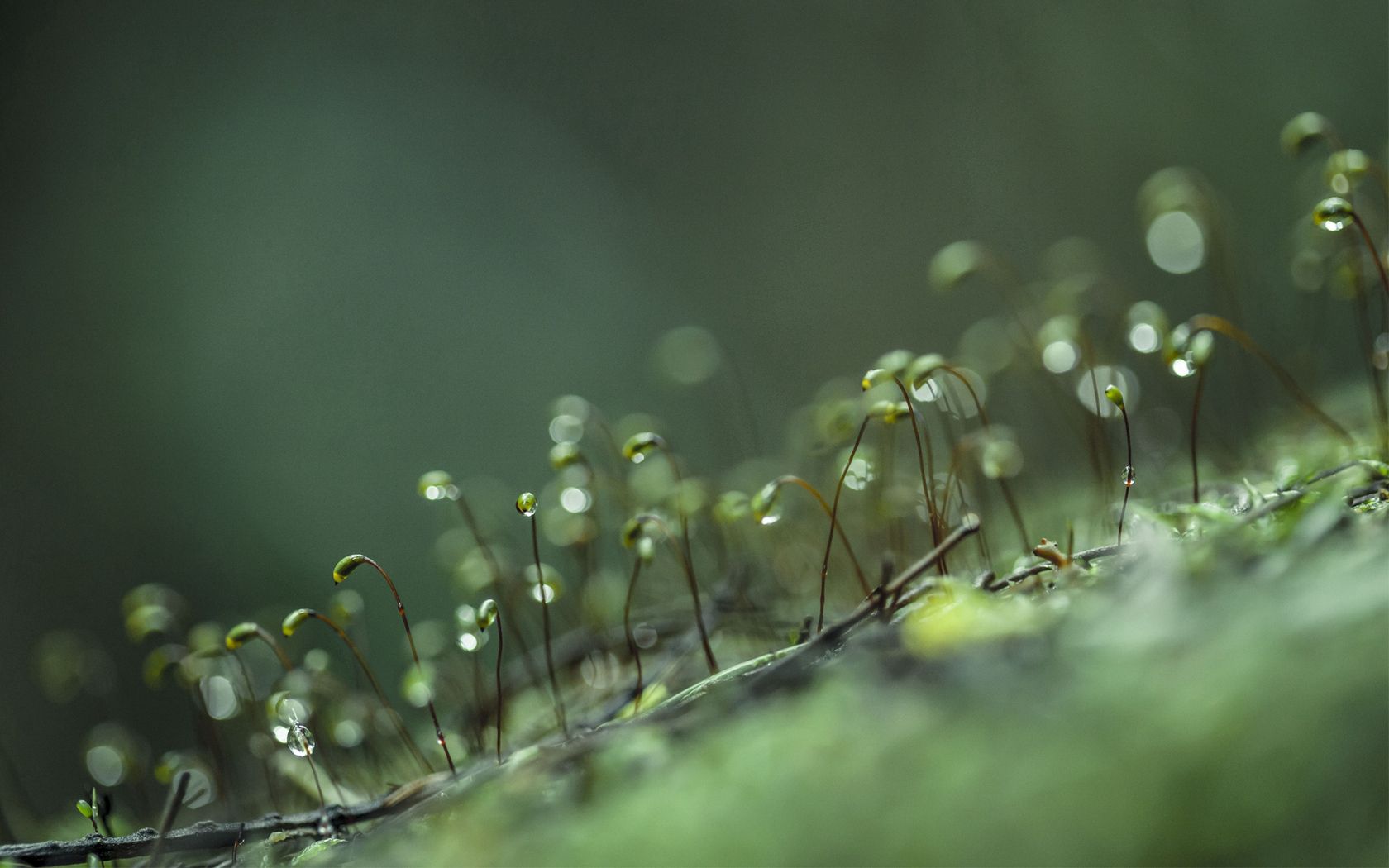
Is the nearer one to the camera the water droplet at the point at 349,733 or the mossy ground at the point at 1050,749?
the mossy ground at the point at 1050,749

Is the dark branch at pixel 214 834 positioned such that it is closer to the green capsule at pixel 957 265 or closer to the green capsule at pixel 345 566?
the green capsule at pixel 345 566

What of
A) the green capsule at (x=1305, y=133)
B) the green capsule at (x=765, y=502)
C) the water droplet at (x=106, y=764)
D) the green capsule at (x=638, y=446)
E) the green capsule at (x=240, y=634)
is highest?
the green capsule at (x=1305, y=133)

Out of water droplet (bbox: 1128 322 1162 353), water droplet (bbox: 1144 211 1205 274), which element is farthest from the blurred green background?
water droplet (bbox: 1128 322 1162 353)

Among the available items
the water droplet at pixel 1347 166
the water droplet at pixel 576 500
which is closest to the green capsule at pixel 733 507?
the water droplet at pixel 576 500

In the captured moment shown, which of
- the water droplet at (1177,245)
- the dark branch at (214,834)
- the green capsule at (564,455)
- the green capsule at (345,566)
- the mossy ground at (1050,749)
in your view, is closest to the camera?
the mossy ground at (1050,749)

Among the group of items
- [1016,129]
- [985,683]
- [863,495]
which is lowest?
[863,495]

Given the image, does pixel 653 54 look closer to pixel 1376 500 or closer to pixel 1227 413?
pixel 1227 413

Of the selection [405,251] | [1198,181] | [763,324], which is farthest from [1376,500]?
[405,251]
